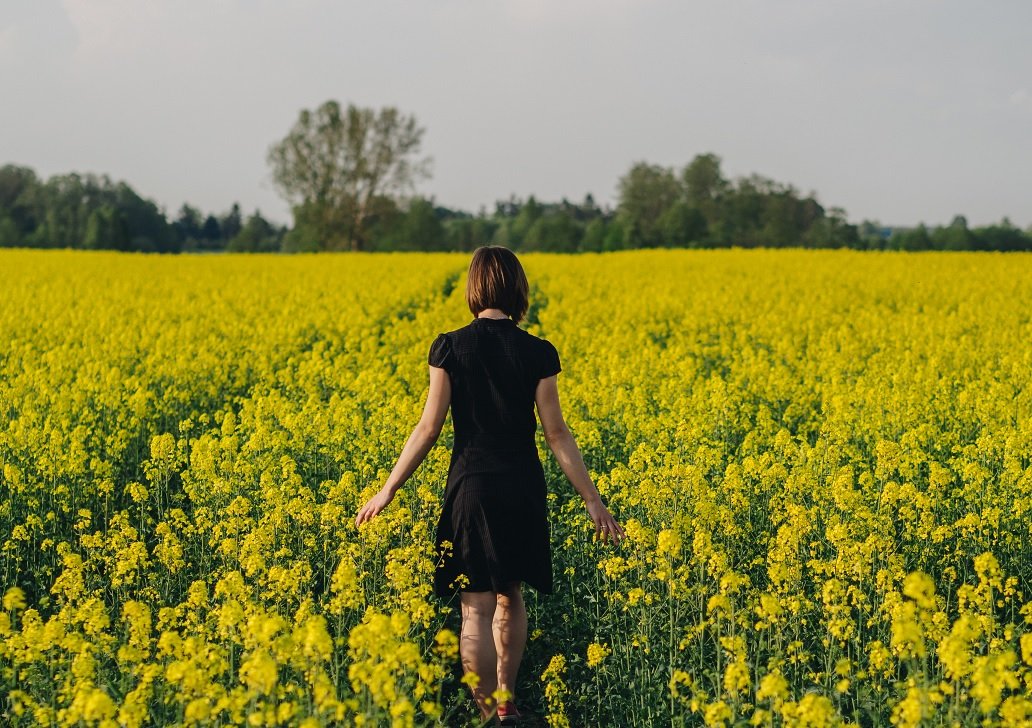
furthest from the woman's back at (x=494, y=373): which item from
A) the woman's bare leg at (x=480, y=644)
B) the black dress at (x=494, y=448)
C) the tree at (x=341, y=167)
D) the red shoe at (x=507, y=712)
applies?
the tree at (x=341, y=167)

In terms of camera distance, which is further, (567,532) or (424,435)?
(567,532)

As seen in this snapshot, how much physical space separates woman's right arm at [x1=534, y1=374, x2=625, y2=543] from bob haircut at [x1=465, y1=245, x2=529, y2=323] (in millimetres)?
392

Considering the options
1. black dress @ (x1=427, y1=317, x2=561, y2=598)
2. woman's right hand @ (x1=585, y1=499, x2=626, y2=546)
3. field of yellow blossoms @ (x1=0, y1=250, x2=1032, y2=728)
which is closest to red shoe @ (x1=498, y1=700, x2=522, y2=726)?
field of yellow blossoms @ (x1=0, y1=250, x2=1032, y2=728)

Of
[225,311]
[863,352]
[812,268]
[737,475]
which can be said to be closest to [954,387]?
[863,352]

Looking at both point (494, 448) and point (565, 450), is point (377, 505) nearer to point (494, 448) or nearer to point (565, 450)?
point (494, 448)

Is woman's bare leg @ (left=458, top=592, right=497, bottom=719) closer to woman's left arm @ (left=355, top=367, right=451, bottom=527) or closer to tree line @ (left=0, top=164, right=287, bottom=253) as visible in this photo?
woman's left arm @ (left=355, top=367, right=451, bottom=527)

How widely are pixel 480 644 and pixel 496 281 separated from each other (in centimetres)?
164

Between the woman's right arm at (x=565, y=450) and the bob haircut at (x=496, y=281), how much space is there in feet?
1.29

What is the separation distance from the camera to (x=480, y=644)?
14.8 ft

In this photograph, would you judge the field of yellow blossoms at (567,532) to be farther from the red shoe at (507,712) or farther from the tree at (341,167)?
the tree at (341,167)

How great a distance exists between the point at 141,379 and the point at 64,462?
3529 millimetres

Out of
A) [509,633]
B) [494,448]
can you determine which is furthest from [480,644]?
[494,448]

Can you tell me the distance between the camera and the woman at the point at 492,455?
4453 millimetres

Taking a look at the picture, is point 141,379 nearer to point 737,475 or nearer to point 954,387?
point 737,475
